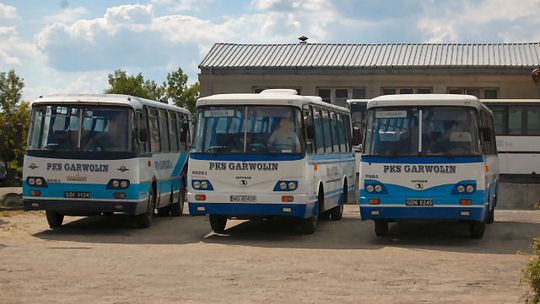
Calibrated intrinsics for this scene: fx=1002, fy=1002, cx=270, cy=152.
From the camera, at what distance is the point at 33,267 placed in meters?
14.5

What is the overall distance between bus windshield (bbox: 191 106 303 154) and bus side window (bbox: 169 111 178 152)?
583 centimetres

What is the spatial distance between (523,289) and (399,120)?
681 centimetres

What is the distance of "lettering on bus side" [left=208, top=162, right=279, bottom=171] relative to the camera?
1934cm

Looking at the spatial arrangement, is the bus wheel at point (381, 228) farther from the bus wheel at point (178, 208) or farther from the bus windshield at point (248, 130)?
the bus wheel at point (178, 208)

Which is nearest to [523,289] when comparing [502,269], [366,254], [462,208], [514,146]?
[502,269]

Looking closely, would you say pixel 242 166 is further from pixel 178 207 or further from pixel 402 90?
pixel 402 90

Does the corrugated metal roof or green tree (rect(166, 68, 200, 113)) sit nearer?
the corrugated metal roof

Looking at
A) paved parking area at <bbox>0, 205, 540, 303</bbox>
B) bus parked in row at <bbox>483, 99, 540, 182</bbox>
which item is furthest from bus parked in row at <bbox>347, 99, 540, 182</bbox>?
paved parking area at <bbox>0, 205, 540, 303</bbox>

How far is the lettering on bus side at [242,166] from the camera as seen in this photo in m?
19.3

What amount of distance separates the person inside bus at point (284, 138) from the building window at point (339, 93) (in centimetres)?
3443

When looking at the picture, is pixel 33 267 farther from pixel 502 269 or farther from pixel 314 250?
pixel 502 269

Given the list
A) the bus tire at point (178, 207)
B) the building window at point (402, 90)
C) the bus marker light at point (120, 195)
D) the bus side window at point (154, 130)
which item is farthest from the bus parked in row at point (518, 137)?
the bus marker light at point (120, 195)

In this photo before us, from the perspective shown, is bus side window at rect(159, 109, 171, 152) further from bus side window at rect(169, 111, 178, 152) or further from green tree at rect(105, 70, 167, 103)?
green tree at rect(105, 70, 167, 103)

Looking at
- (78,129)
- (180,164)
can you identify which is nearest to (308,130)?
(78,129)
